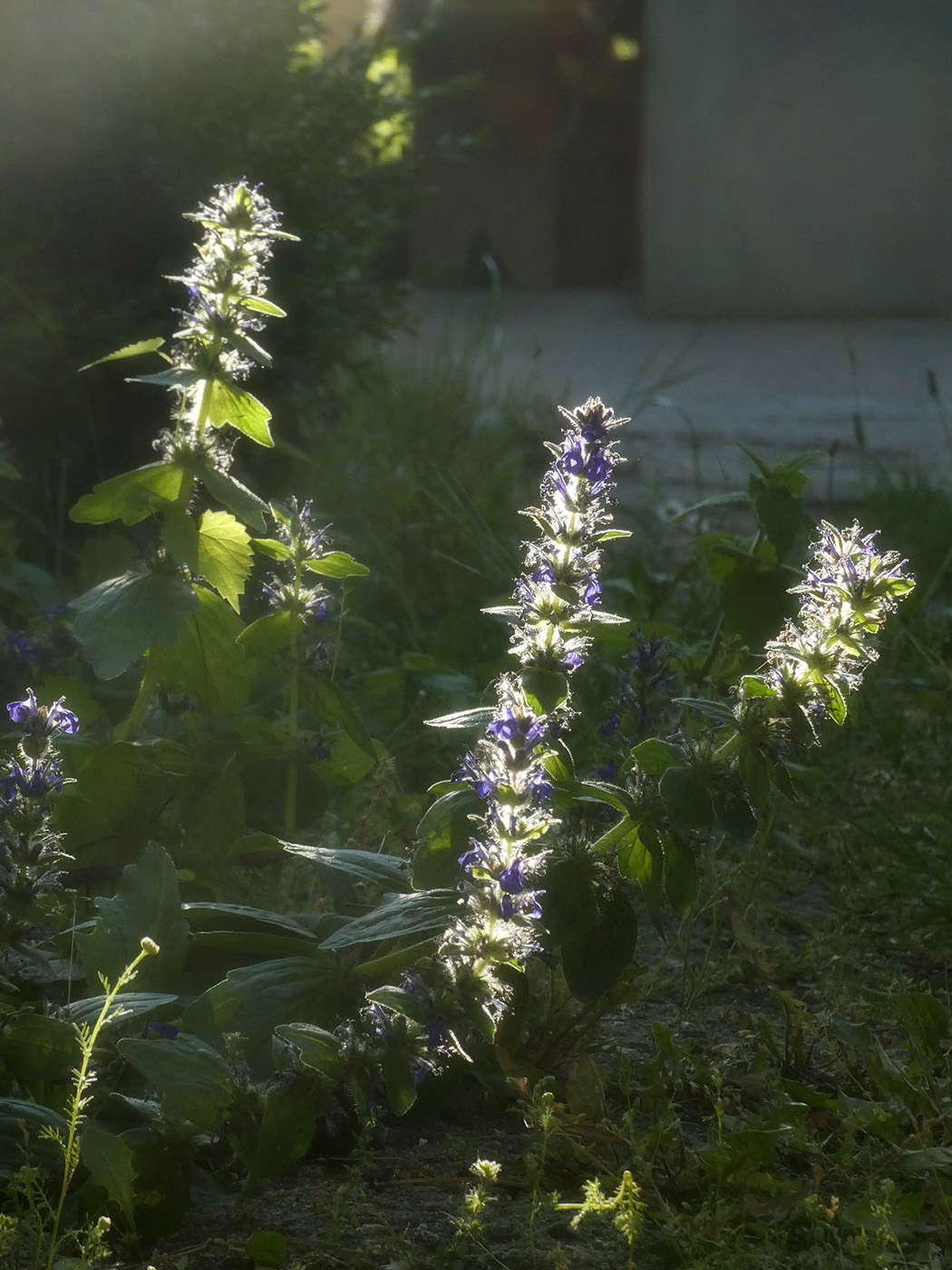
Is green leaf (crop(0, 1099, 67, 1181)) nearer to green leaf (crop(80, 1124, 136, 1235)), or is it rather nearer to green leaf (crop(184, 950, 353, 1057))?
green leaf (crop(80, 1124, 136, 1235))

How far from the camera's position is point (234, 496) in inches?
77.9

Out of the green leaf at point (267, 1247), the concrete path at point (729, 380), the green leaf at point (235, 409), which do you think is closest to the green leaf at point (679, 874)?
the green leaf at point (267, 1247)

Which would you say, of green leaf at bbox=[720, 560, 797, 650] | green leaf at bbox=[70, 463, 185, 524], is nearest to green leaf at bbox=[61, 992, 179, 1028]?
green leaf at bbox=[70, 463, 185, 524]

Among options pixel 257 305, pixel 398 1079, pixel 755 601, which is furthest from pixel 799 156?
pixel 398 1079

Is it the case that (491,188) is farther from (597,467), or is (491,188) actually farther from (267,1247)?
(267,1247)

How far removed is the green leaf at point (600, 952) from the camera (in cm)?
167

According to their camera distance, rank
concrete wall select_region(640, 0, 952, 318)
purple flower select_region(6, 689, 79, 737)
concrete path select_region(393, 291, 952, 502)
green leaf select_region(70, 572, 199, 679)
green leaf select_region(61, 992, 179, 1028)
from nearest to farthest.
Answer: green leaf select_region(61, 992, 179, 1028)
purple flower select_region(6, 689, 79, 737)
green leaf select_region(70, 572, 199, 679)
concrete path select_region(393, 291, 952, 502)
concrete wall select_region(640, 0, 952, 318)

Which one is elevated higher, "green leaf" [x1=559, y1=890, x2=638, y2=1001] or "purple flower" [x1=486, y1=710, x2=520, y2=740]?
"purple flower" [x1=486, y1=710, x2=520, y2=740]

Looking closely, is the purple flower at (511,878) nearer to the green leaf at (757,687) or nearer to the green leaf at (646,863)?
the green leaf at (646,863)

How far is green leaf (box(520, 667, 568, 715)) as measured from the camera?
1663mm

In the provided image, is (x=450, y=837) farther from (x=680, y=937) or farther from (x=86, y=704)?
(x=86, y=704)

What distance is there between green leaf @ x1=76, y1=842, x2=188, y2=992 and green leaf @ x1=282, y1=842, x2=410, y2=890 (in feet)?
0.56

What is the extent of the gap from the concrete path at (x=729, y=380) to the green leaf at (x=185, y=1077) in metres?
3.12

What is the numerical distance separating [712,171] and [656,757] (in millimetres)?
10461
